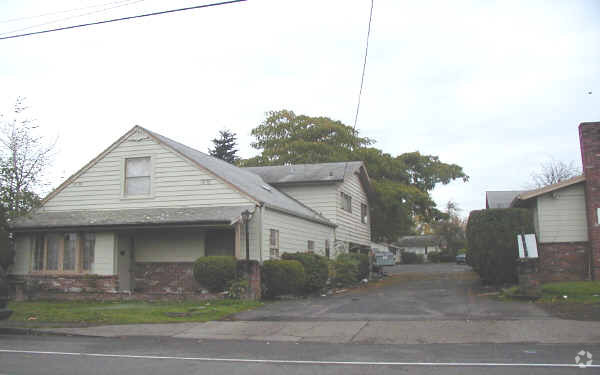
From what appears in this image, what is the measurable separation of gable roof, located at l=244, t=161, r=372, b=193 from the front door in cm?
957

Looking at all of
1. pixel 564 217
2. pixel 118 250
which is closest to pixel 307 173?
pixel 118 250

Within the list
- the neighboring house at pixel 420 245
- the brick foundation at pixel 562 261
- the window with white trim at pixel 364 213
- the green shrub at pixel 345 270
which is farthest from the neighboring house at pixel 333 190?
the neighboring house at pixel 420 245

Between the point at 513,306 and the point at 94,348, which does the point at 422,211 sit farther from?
the point at 94,348

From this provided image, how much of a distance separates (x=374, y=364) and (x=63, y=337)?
705 cm

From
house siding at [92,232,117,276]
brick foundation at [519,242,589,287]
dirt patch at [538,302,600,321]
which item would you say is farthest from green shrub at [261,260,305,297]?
brick foundation at [519,242,589,287]

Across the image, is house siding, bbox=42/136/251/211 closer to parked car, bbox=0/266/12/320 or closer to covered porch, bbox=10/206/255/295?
covered porch, bbox=10/206/255/295

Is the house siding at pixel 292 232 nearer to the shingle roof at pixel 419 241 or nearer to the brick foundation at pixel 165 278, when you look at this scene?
the brick foundation at pixel 165 278

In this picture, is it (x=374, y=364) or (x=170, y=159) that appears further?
(x=170, y=159)

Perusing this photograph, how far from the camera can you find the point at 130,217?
1817 centimetres

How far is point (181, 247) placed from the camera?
18.3m

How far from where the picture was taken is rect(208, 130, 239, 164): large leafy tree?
187 ft

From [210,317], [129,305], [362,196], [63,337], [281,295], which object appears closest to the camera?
[63,337]

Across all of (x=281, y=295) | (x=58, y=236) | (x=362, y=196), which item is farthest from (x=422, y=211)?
(x=58, y=236)

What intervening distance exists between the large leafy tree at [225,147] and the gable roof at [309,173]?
2742 cm
